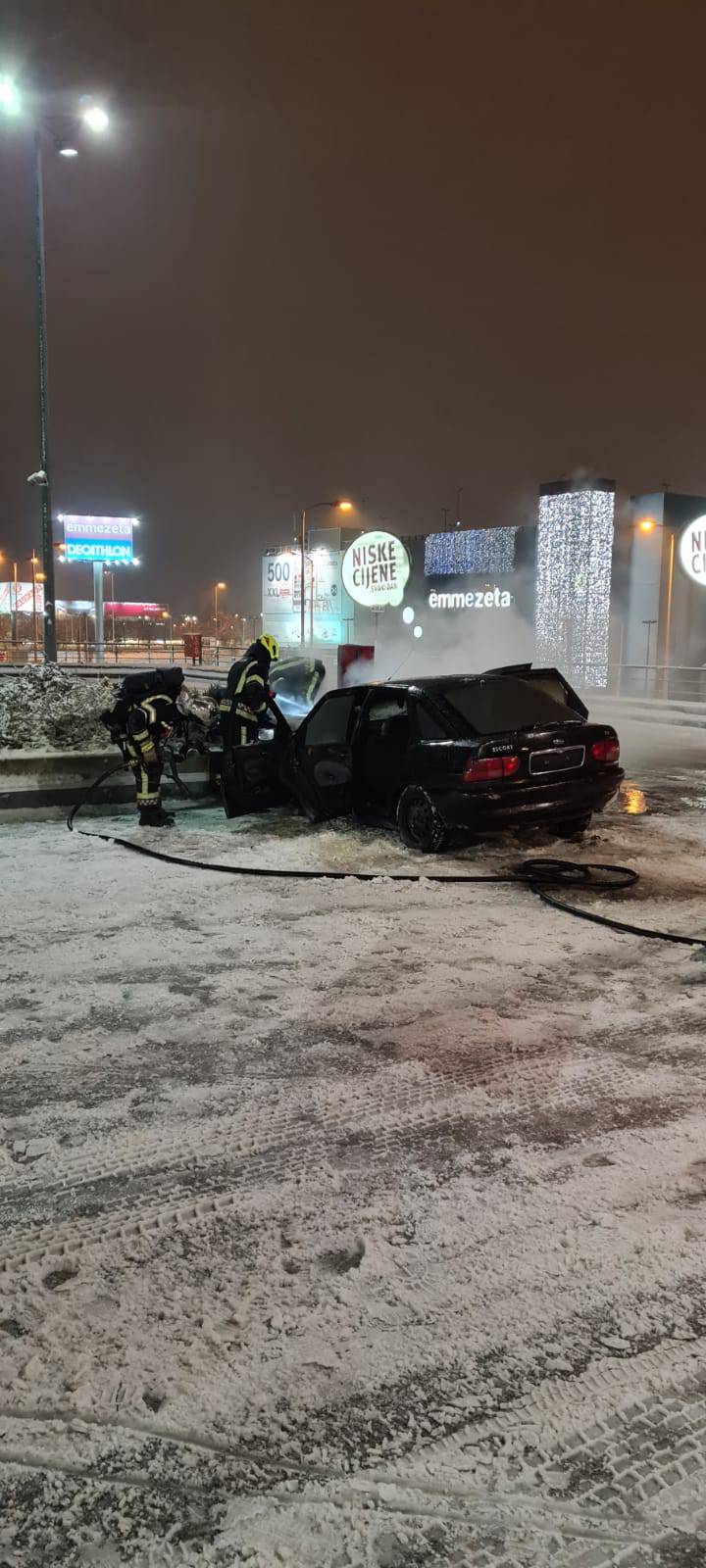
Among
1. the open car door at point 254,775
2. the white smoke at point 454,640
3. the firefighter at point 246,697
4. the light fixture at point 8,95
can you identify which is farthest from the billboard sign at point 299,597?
the open car door at point 254,775

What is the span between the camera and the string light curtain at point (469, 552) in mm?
38188

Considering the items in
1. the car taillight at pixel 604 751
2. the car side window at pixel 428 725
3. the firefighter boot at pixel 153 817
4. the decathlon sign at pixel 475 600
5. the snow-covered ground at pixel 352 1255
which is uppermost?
the decathlon sign at pixel 475 600

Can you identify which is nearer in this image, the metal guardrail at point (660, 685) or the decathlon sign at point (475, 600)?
the metal guardrail at point (660, 685)

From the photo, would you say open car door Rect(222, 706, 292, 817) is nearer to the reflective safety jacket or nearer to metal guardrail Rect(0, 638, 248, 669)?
the reflective safety jacket

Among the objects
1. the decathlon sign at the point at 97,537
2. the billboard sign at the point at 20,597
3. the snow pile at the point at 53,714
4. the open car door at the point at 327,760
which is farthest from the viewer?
the billboard sign at the point at 20,597

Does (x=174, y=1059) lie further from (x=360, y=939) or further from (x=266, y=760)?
(x=266, y=760)

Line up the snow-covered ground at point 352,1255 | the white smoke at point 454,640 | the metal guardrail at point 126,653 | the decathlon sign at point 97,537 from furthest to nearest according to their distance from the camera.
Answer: the decathlon sign at point 97,537
the metal guardrail at point 126,653
the white smoke at point 454,640
the snow-covered ground at point 352,1255

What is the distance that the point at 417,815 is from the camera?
319 inches

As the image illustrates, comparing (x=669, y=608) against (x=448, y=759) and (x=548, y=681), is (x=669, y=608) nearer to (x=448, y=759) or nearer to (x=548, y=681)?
(x=548, y=681)

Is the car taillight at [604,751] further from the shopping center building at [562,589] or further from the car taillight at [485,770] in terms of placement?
the shopping center building at [562,589]

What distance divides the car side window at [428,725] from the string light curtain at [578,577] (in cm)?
2247

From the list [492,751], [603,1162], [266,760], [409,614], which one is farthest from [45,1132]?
[409,614]

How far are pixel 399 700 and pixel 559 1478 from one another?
665 cm

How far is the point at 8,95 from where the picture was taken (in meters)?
13.4
